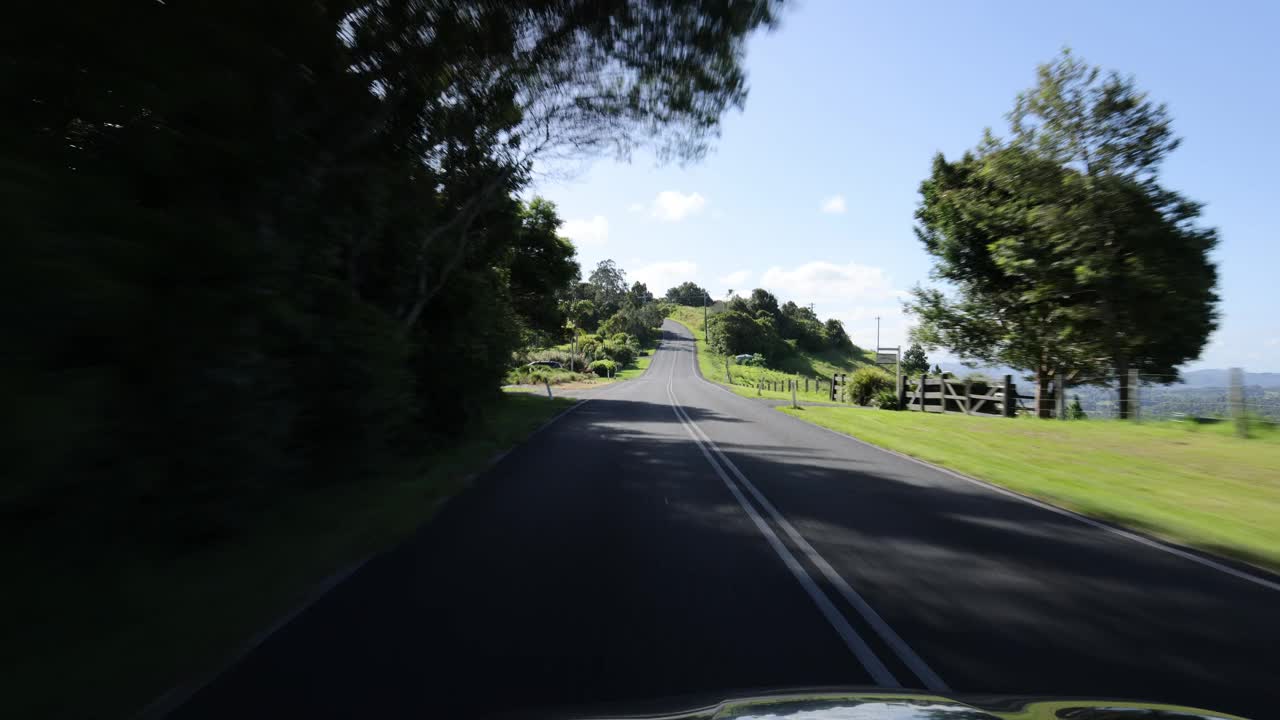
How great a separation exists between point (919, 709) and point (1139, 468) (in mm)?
12996

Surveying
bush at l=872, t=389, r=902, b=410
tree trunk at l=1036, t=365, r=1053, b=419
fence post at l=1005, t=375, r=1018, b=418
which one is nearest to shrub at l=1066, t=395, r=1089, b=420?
tree trunk at l=1036, t=365, r=1053, b=419

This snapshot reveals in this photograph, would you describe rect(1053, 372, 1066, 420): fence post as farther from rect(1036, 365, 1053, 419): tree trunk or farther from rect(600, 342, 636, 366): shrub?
rect(600, 342, 636, 366): shrub

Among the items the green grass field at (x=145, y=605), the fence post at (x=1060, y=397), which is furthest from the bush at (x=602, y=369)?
the green grass field at (x=145, y=605)

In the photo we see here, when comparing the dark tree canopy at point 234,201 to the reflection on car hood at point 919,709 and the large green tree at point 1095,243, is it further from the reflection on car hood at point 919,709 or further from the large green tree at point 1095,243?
the large green tree at point 1095,243

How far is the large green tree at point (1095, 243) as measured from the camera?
24328 millimetres

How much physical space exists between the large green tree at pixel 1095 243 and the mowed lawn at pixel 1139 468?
6.91 meters

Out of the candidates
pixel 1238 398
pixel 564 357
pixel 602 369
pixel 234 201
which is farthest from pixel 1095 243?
pixel 564 357

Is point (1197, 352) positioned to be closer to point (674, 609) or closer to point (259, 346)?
point (674, 609)

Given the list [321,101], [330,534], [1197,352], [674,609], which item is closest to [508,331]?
[321,101]

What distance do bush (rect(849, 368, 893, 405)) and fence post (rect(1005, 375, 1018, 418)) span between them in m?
8.54

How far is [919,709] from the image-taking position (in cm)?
273

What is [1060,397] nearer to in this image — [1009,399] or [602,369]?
[1009,399]

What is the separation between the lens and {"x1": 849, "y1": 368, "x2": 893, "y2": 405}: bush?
3703 cm

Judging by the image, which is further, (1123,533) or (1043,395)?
(1043,395)
